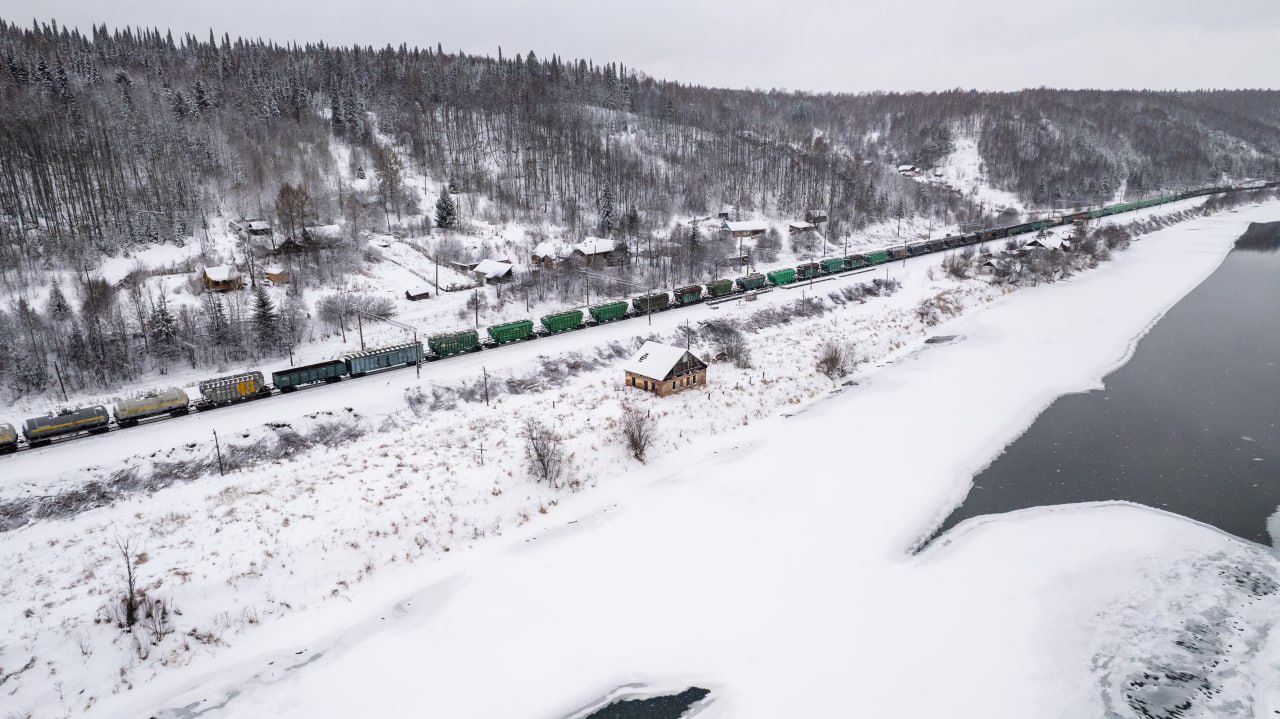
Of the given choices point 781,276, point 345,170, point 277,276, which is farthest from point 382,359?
point 345,170

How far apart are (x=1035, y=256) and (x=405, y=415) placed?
8193 centimetres

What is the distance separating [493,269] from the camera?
208ft

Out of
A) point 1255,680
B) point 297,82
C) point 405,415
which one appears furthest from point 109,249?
point 1255,680

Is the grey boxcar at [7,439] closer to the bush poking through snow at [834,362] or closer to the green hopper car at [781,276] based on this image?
the bush poking through snow at [834,362]

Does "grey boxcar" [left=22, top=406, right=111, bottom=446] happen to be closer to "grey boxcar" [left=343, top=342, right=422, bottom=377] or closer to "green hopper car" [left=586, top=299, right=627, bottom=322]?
"grey boxcar" [left=343, top=342, right=422, bottom=377]

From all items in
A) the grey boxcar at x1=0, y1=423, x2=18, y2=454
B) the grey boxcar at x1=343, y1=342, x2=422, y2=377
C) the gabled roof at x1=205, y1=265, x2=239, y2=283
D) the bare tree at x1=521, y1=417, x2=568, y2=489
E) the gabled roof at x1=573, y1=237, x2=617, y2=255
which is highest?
the gabled roof at x1=573, y1=237, x2=617, y2=255

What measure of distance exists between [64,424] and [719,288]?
5216cm

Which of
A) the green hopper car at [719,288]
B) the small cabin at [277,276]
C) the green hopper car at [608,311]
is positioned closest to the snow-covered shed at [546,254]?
the green hopper car at [608,311]

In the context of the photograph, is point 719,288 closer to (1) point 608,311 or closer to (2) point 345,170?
(1) point 608,311

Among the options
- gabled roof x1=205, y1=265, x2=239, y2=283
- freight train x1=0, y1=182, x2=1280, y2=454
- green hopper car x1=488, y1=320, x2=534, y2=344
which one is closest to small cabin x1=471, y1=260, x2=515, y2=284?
freight train x1=0, y1=182, x2=1280, y2=454

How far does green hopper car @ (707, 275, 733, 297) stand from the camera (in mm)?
63403

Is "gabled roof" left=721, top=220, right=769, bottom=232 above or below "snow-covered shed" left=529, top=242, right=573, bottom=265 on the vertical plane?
above

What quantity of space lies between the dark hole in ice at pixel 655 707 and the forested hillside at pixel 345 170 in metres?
40.4

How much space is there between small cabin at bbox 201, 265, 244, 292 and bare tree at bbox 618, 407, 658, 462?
41929mm
